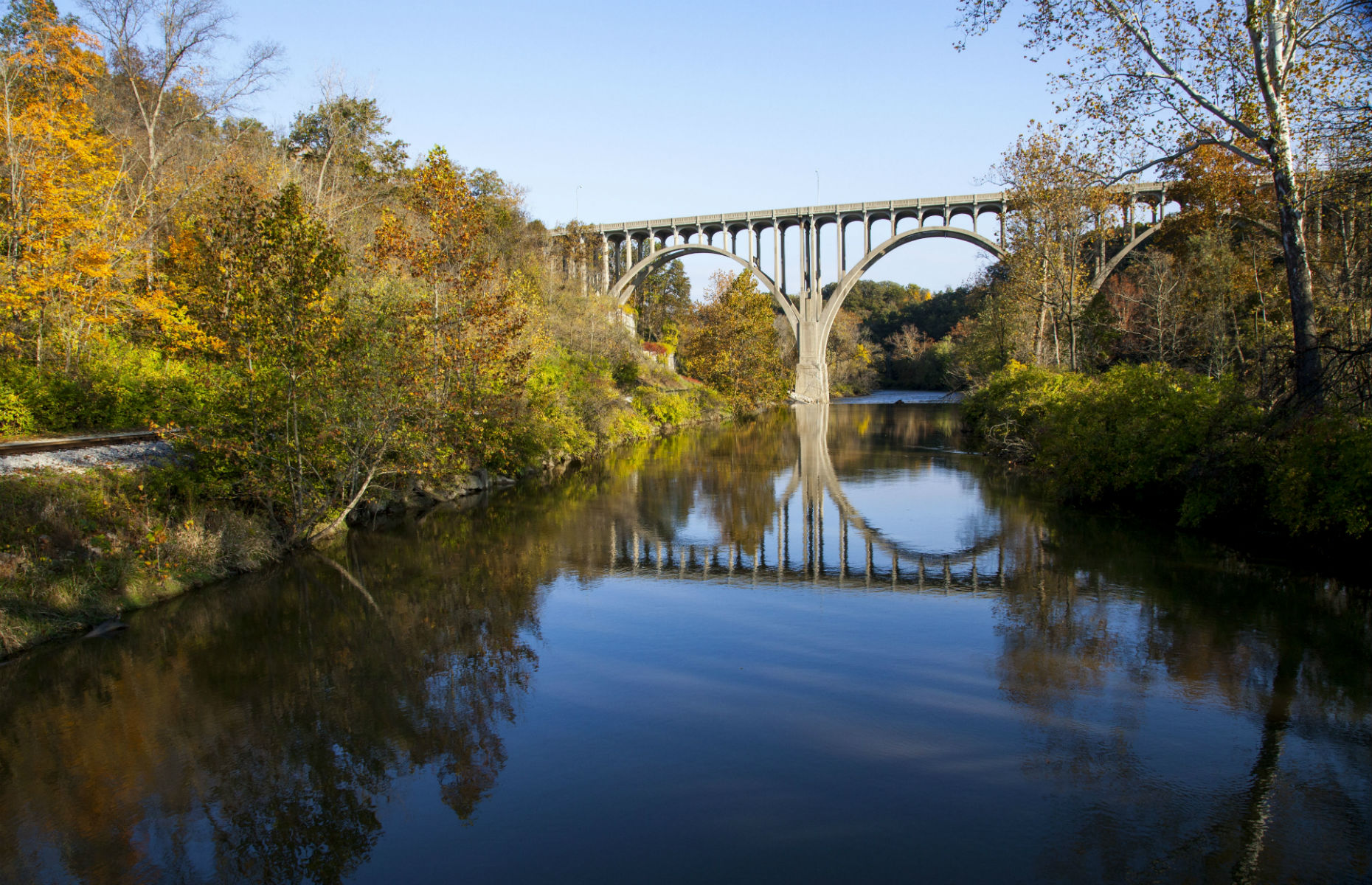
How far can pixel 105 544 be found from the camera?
9.72 metres

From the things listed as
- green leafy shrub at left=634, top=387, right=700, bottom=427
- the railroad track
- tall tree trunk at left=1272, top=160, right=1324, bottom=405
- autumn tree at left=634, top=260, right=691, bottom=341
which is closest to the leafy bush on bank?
tall tree trunk at left=1272, top=160, right=1324, bottom=405

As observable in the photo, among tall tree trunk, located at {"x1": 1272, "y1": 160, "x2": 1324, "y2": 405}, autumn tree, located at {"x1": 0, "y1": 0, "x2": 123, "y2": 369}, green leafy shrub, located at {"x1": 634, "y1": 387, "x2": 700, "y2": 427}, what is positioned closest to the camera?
tall tree trunk, located at {"x1": 1272, "y1": 160, "x2": 1324, "y2": 405}

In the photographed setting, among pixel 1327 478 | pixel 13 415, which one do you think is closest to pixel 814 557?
pixel 1327 478

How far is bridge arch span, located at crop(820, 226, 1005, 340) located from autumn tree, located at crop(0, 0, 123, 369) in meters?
47.4

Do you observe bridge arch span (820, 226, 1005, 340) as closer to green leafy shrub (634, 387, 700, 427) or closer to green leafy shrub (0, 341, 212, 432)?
green leafy shrub (634, 387, 700, 427)

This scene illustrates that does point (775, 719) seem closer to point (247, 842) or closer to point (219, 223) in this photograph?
point (247, 842)

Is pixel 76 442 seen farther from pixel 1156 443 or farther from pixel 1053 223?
pixel 1053 223

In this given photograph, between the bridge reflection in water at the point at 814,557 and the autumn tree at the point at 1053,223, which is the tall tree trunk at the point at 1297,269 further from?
the autumn tree at the point at 1053,223

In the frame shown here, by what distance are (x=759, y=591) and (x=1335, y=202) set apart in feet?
37.3

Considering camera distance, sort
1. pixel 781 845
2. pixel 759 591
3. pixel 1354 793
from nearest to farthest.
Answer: pixel 781 845
pixel 1354 793
pixel 759 591

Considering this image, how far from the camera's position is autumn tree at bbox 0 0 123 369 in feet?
47.6

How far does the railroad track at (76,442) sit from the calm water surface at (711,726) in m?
3.67

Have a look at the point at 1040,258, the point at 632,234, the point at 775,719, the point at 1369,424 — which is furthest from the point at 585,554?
the point at 632,234

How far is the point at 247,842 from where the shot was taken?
518cm
